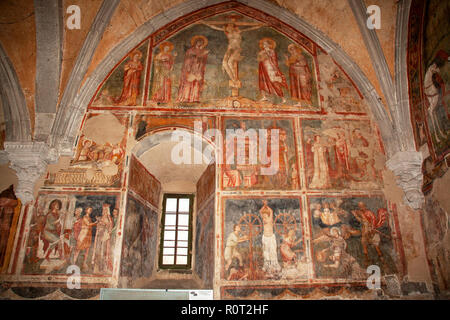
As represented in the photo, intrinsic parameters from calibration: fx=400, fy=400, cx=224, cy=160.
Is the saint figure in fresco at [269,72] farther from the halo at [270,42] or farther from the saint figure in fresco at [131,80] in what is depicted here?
the saint figure in fresco at [131,80]

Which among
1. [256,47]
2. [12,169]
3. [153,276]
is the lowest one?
[153,276]

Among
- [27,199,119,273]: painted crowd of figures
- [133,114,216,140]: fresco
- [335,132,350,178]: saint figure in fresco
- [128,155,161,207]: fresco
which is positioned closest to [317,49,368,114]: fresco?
[335,132,350,178]: saint figure in fresco

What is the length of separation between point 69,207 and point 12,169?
150 centimetres

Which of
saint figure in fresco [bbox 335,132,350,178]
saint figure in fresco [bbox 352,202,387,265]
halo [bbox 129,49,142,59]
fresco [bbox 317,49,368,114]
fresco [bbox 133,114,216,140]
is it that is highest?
halo [bbox 129,49,142,59]

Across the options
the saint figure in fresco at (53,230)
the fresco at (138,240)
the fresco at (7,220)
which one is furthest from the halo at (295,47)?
the fresco at (7,220)

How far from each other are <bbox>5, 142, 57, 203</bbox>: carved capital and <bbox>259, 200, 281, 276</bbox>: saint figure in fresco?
182 inches

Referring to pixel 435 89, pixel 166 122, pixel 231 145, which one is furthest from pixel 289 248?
pixel 435 89

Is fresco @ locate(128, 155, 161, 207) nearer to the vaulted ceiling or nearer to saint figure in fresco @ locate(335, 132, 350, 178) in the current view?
the vaulted ceiling

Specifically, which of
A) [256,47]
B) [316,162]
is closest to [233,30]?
[256,47]

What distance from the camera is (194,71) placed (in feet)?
31.8

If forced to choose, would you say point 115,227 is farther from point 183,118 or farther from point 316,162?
point 316,162

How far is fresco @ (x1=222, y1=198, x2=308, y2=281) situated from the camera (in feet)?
25.5
